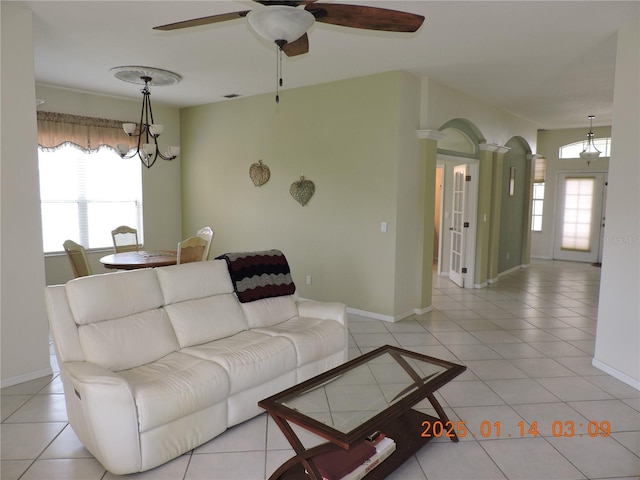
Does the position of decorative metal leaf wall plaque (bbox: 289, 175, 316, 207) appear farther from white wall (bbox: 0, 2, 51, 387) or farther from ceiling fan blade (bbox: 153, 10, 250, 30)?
ceiling fan blade (bbox: 153, 10, 250, 30)

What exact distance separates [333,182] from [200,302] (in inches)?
106

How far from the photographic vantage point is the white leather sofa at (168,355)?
7.14ft

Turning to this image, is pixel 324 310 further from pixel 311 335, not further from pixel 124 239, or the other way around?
pixel 124 239

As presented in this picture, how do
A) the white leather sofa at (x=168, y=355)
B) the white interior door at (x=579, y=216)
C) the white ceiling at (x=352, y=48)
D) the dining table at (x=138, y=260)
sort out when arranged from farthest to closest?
the white interior door at (x=579, y=216), the dining table at (x=138, y=260), the white ceiling at (x=352, y=48), the white leather sofa at (x=168, y=355)

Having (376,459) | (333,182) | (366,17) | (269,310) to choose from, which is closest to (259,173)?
(333,182)

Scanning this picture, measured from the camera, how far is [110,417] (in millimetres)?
2113

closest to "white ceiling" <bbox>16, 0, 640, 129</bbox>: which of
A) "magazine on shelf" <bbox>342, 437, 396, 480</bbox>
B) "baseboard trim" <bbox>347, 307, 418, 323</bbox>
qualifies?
"baseboard trim" <bbox>347, 307, 418, 323</bbox>

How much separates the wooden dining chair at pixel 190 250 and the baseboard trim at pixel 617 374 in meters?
3.97

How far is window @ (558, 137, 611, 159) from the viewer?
897 cm

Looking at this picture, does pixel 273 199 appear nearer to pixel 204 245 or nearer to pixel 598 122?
pixel 204 245

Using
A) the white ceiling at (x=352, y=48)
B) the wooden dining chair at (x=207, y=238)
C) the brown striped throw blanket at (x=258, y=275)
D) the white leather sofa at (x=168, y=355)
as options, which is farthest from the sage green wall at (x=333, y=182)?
the white leather sofa at (x=168, y=355)

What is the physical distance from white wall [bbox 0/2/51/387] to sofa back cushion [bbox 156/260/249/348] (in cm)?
118

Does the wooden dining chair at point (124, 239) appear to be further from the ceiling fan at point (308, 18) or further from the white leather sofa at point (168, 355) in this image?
the ceiling fan at point (308, 18)

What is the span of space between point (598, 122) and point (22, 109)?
9.02 m
